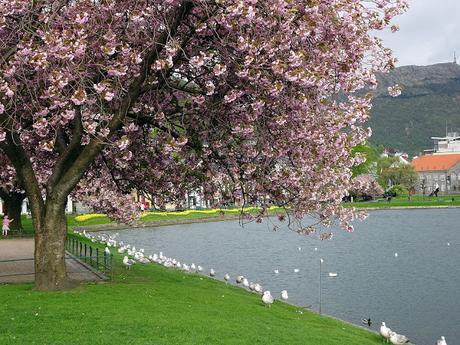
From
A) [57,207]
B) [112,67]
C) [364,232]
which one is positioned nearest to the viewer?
[112,67]

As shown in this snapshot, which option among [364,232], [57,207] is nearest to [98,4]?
[57,207]

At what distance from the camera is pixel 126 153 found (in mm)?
14008

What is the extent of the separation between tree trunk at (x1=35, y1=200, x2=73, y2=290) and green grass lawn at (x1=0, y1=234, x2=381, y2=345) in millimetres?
476

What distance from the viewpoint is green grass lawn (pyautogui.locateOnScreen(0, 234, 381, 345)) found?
37.6ft

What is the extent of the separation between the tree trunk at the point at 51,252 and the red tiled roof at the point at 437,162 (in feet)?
561

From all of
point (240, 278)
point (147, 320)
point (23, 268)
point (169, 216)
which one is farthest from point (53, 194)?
point (169, 216)

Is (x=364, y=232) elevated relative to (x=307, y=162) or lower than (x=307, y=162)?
lower

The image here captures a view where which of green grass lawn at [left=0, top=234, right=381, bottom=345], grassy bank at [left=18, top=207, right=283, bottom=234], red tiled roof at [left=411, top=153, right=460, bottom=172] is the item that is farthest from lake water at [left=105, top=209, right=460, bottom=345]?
red tiled roof at [left=411, top=153, right=460, bottom=172]

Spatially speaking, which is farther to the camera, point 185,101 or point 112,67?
point 185,101

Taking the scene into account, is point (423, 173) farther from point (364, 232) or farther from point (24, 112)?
point (24, 112)

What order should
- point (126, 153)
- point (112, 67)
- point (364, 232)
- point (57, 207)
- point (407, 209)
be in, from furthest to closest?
point (407, 209) → point (364, 232) → point (57, 207) → point (126, 153) → point (112, 67)

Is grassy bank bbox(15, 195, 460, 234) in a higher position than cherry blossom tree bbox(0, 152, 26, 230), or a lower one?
lower

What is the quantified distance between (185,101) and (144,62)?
268 centimetres

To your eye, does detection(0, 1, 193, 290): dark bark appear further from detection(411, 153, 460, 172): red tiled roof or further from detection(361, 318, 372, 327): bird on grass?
detection(411, 153, 460, 172): red tiled roof
